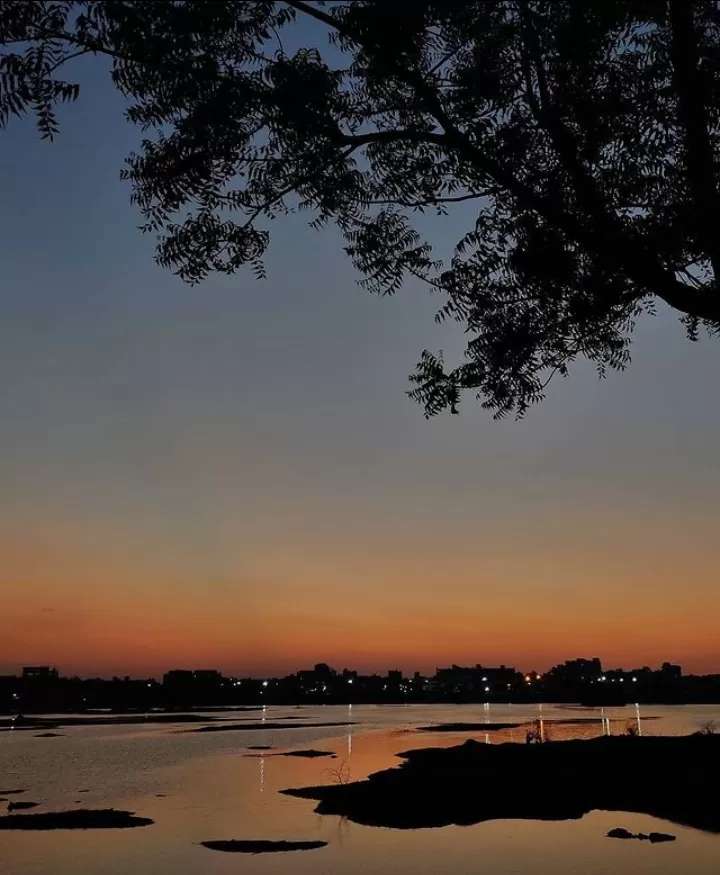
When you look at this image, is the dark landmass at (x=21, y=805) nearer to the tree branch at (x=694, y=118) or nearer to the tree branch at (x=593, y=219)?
the tree branch at (x=593, y=219)

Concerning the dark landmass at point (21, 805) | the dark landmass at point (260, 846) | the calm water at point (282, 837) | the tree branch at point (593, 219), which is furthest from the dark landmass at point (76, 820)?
the tree branch at point (593, 219)

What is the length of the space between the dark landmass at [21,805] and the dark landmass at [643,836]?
25.7 m

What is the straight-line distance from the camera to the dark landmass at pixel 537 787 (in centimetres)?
3291

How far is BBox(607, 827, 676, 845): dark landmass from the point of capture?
26750mm

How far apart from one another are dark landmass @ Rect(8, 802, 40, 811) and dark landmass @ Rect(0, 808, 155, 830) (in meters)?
2.08

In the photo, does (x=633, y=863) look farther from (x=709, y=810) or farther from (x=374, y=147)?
(x=374, y=147)

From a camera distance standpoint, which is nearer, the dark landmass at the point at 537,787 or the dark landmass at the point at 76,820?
the dark landmass at the point at 537,787

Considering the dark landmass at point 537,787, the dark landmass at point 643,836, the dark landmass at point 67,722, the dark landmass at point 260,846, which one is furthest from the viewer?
the dark landmass at point 67,722

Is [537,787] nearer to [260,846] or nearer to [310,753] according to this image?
[260,846]

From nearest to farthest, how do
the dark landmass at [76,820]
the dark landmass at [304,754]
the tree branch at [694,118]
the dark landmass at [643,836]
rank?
the tree branch at [694,118] → the dark landmass at [643,836] → the dark landmass at [76,820] → the dark landmass at [304,754]

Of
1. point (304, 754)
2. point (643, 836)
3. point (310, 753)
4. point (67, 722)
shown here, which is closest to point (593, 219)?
point (643, 836)

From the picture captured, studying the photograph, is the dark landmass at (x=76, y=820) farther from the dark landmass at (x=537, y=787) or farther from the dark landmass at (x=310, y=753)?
the dark landmass at (x=310, y=753)

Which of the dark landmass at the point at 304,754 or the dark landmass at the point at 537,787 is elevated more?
the dark landmass at the point at 537,787


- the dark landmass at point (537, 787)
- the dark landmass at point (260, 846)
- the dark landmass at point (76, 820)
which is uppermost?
the dark landmass at point (537, 787)
